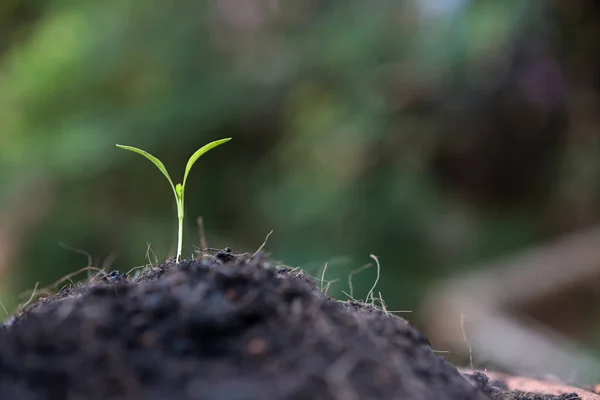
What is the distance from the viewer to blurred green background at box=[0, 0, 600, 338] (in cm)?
305

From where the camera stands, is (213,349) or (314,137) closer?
(213,349)

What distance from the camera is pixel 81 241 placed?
320 cm

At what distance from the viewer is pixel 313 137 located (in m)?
3.16

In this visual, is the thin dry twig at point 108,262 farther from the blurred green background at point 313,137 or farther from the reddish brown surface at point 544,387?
the blurred green background at point 313,137

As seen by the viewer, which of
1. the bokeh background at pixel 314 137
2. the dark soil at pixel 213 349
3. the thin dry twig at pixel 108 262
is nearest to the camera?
the dark soil at pixel 213 349

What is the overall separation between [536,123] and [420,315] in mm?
1173

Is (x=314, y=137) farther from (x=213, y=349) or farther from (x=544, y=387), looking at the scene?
(x=213, y=349)

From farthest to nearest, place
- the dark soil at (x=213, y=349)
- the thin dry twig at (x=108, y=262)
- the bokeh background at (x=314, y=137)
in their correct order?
the bokeh background at (x=314, y=137) → the thin dry twig at (x=108, y=262) → the dark soil at (x=213, y=349)

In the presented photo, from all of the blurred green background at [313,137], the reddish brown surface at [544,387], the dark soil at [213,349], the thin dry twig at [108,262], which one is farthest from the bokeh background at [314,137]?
the dark soil at [213,349]

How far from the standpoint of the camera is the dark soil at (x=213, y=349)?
408 millimetres

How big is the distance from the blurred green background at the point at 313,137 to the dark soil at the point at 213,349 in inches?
93.5

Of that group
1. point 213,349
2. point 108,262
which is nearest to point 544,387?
point 213,349

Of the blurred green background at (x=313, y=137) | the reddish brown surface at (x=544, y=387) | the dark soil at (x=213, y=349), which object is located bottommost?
the reddish brown surface at (x=544, y=387)

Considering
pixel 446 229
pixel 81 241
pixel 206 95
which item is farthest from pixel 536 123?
pixel 81 241
